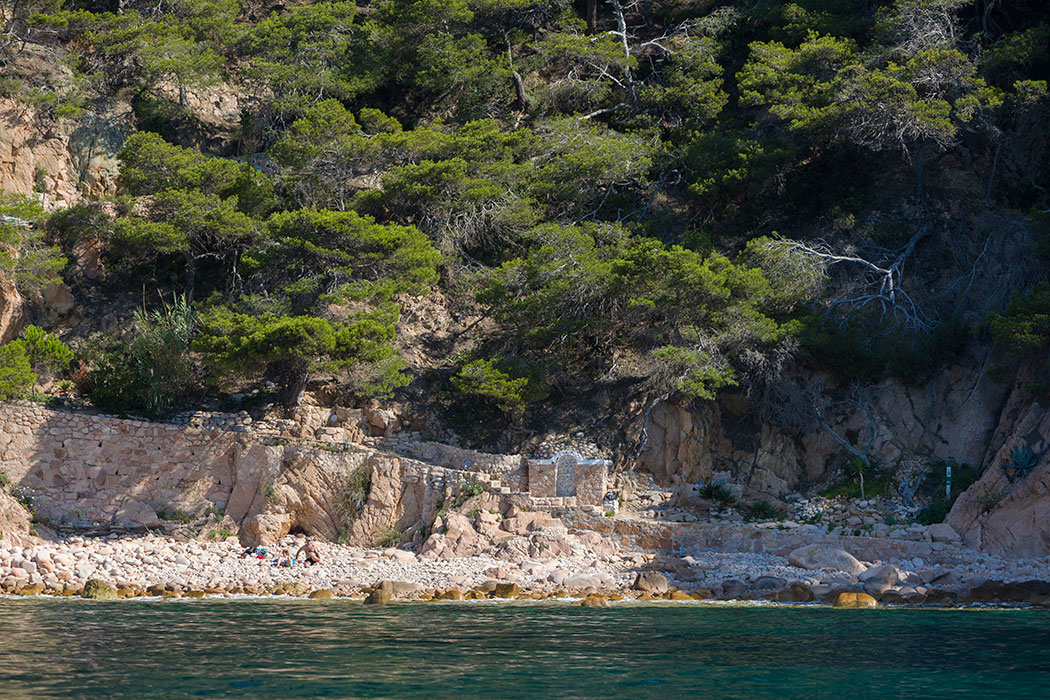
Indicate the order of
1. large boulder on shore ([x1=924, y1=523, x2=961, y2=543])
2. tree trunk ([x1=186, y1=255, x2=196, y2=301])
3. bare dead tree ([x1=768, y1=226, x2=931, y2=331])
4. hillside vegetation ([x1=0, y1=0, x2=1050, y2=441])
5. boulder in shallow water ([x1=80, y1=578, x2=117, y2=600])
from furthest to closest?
tree trunk ([x1=186, y1=255, x2=196, y2=301])
bare dead tree ([x1=768, y1=226, x2=931, y2=331])
hillside vegetation ([x1=0, y1=0, x2=1050, y2=441])
large boulder on shore ([x1=924, y1=523, x2=961, y2=543])
boulder in shallow water ([x1=80, y1=578, x2=117, y2=600])

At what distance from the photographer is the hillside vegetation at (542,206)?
24453mm

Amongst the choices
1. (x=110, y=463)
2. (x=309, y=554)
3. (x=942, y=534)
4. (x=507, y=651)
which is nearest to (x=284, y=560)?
(x=309, y=554)

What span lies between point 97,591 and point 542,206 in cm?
1475

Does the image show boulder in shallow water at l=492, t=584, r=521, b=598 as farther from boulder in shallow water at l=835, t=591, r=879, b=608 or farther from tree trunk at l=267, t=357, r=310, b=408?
tree trunk at l=267, t=357, r=310, b=408

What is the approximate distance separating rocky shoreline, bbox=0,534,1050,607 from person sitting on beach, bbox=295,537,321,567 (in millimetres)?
147

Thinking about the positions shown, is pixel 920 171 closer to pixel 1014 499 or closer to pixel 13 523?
pixel 1014 499

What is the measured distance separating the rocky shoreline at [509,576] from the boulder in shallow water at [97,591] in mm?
28

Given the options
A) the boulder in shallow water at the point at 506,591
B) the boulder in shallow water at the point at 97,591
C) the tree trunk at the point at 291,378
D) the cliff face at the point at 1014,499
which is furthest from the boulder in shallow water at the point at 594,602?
the tree trunk at the point at 291,378

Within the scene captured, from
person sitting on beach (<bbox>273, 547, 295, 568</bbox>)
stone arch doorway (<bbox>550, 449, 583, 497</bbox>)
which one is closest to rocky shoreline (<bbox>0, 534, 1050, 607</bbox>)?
person sitting on beach (<bbox>273, 547, 295, 568</bbox>)

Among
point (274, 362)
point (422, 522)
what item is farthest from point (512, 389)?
point (274, 362)

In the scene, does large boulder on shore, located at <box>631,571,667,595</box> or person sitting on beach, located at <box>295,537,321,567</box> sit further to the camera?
person sitting on beach, located at <box>295,537,321,567</box>

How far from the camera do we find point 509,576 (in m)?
20.3

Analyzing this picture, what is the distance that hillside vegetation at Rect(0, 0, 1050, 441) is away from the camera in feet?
80.2

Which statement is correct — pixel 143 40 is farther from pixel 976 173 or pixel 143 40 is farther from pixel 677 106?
pixel 976 173
